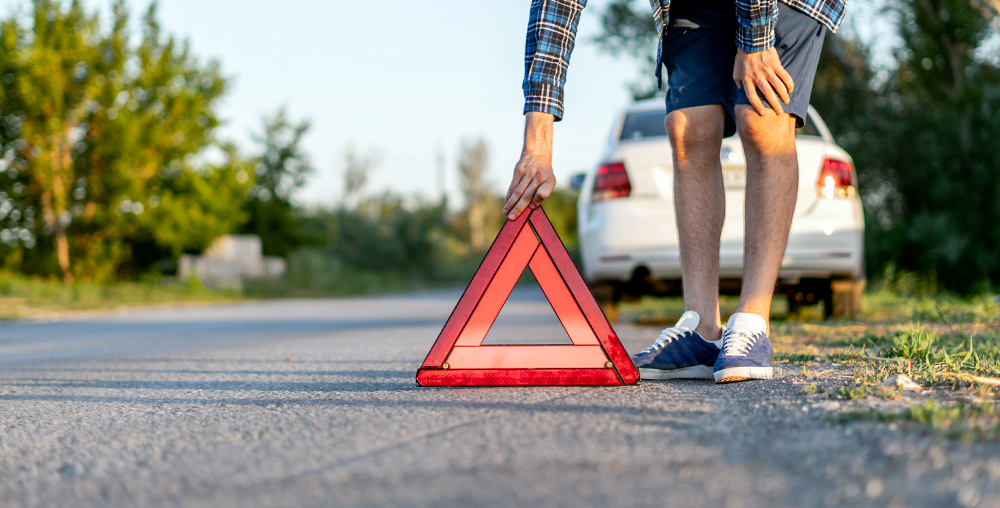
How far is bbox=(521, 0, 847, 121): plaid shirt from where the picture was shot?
2.46 meters

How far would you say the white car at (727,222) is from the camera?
505cm

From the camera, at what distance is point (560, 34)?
2.56 m

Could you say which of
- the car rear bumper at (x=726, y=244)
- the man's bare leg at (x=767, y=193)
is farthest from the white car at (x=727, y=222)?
the man's bare leg at (x=767, y=193)

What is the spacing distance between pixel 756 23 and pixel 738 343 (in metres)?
1.00

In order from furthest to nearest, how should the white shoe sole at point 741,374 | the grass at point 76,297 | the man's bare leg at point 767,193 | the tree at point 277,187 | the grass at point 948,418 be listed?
1. the tree at point 277,187
2. the grass at point 76,297
3. the man's bare leg at point 767,193
4. the white shoe sole at point 741,374
5. the grass at point 948,418

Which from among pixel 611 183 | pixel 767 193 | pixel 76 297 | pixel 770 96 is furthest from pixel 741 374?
pixel 76 297

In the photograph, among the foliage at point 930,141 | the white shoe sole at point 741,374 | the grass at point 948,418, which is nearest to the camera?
the grass at point 948,418

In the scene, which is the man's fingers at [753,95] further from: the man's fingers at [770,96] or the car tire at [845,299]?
the car tire at [845,299]

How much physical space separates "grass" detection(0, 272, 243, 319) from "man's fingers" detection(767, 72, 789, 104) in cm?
1019

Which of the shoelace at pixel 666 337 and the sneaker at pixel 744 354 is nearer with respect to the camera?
the sneaker at pixel 744 354

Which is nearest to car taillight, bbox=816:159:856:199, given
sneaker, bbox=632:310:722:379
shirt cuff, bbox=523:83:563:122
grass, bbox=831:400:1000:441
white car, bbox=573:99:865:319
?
white car, bbox=573:99:865:319

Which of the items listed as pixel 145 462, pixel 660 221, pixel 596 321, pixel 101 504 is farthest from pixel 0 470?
pixel 660 221

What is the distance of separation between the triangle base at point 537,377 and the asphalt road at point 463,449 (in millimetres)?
60

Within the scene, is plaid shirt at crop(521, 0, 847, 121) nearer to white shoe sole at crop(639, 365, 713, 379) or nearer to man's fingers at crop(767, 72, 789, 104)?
man's fingers at crop(767, 72, 789, 104)
